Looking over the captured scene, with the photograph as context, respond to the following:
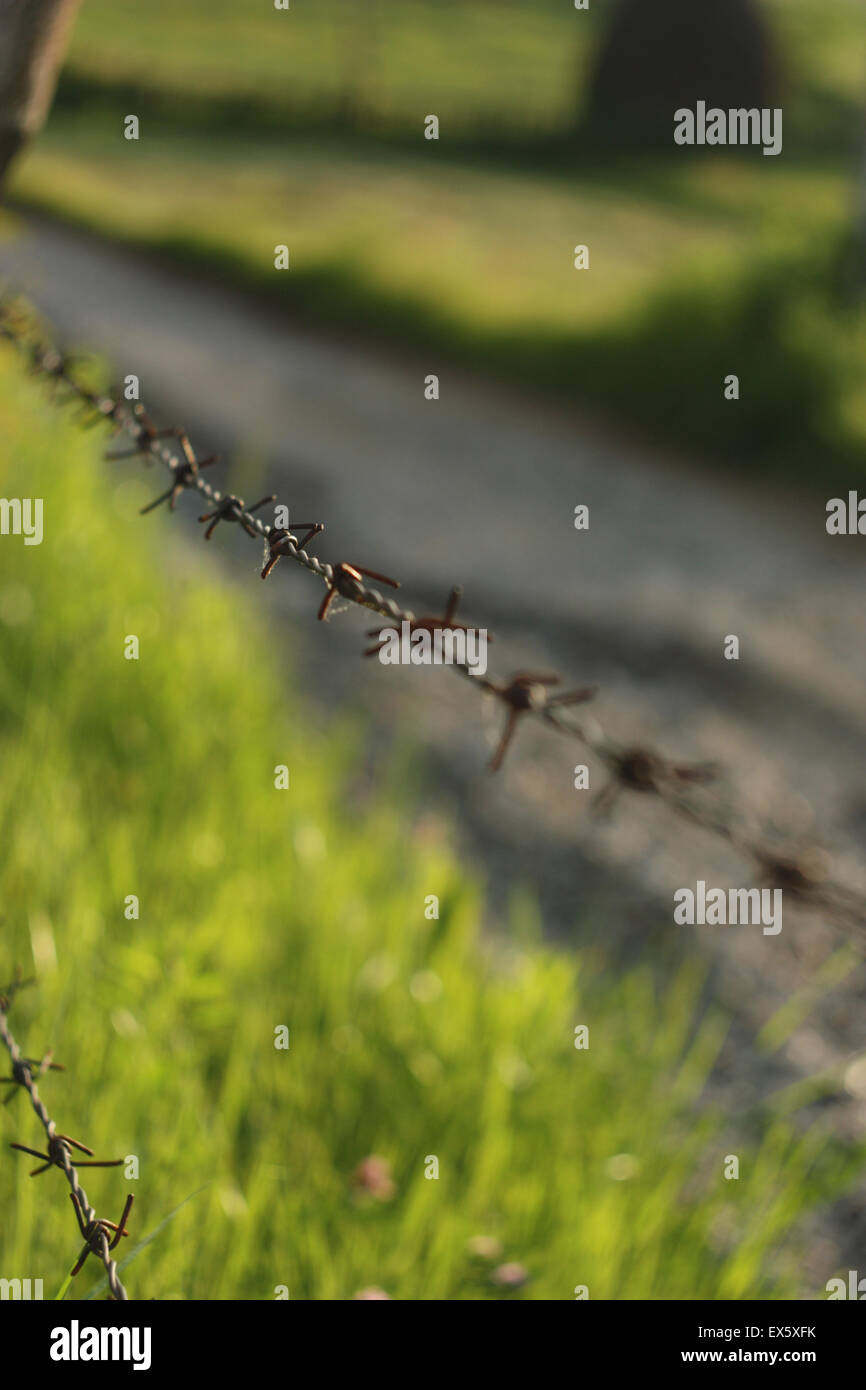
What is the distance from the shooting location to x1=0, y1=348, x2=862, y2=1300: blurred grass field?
1.75 m

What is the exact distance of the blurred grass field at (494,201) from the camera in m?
8.97

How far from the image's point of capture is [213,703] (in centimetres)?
330

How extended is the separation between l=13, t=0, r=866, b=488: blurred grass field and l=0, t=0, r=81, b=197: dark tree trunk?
23.3ft

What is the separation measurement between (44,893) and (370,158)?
1606 centimetres

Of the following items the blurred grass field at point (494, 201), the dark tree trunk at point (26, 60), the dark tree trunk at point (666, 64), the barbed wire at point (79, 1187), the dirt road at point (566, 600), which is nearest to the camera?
the barbed wire at point (79, 1187)

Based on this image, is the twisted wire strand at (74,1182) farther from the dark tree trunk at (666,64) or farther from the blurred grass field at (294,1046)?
the dark tree trunk at (666,64)

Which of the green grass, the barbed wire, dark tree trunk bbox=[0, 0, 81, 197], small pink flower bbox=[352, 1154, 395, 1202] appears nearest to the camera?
the barbed wire

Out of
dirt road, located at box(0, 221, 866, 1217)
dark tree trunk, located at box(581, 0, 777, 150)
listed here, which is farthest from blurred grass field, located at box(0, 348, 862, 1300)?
dark tree trunk, located at box(581, 0, 777, 150)

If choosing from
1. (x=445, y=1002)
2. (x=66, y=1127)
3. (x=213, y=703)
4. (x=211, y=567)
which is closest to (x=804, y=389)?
(x=211, y=567)

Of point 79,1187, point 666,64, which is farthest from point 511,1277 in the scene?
point 666,64

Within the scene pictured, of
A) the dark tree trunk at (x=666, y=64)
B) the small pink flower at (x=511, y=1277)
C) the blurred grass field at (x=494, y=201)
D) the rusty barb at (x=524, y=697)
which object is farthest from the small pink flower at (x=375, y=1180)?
the dark tree trunk at (x=666, y=64)

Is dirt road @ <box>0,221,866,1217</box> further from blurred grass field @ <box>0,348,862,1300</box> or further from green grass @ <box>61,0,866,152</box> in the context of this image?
green grass @ <box>61,0,866,152</box>

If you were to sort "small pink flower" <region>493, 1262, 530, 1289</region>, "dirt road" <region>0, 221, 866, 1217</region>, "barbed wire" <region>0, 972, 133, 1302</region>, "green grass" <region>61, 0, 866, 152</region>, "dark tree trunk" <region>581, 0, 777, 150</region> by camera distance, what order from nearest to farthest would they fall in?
"barbed wire" <region>0, 972, 133, 1302</region>, "small pink flower" <region>493, 1262, 530, 1289</region>, "dirt road" <region>0, 221, 866, 1217</region>, "green grass" <region>61, 0, 866, 152</region>, "dark tree trunk" <region>581, 0, 777, 150</region>
